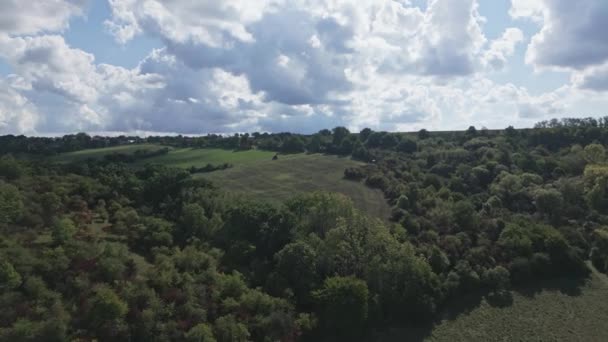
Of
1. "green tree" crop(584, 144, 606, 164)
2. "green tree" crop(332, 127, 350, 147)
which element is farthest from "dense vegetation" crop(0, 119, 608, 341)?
"green tree" crop(332, 127, 350, 147)

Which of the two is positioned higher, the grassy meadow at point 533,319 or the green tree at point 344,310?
the green tree at point 344,310

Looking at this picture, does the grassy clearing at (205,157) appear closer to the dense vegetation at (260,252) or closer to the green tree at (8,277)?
the dense vegetation at (260,252)

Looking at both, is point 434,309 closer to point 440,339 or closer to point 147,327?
point 440,339

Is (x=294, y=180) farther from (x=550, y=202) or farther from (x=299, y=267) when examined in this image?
(x=550, y=202)

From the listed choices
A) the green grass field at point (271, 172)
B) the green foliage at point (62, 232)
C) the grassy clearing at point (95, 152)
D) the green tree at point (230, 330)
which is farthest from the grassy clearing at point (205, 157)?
the green tree at point (230, 330)

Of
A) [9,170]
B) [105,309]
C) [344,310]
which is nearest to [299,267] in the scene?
[344,310]

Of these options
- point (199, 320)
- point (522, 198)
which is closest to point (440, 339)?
point (199, 320)
